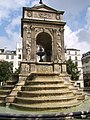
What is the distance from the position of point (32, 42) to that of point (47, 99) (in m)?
11.3

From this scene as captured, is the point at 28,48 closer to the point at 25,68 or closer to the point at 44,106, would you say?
the point at 25,68

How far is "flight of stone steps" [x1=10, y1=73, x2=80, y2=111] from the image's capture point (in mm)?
13094

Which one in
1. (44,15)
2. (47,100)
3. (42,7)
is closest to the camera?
(47,100)

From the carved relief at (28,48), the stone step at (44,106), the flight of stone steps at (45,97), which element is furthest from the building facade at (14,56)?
the stone step at (44,106)

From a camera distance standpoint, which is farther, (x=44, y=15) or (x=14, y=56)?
(x=14, y=56)

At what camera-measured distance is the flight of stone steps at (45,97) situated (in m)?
13.1

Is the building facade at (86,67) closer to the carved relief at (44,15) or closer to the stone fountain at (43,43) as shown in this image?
the stone fountain at (43,43)

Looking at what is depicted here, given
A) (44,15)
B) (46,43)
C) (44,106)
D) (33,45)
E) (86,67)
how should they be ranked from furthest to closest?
(86,67)
(46,43)
(44,15)
(33,45)
(44,106)

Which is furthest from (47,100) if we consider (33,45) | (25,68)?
(33,45)

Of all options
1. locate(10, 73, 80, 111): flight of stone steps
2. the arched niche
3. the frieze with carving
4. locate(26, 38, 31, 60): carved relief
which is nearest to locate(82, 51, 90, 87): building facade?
the arched niche

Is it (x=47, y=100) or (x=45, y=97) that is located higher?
(x=45, y=97)

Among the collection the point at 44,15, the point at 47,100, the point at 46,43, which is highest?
the point at 44,15

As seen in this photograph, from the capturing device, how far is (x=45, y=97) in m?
13.9

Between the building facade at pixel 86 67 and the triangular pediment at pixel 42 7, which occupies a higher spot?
the triangular pediment at pixel 42 7
